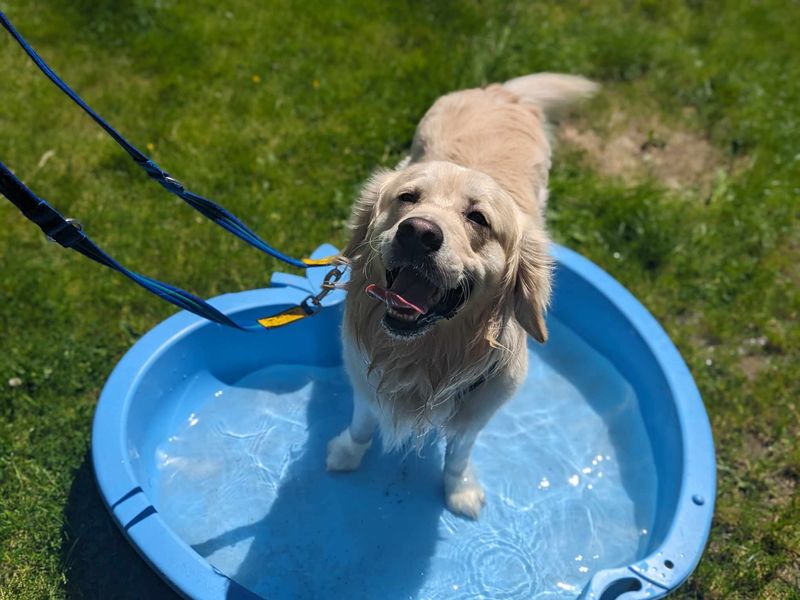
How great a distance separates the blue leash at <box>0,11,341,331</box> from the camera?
2365 mm

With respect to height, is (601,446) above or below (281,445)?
above

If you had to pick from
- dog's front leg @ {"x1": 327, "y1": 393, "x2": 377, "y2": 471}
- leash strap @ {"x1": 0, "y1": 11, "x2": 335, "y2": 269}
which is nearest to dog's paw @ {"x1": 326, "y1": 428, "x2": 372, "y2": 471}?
dog's front leg @ {"x1": 327, "y1": 393, "x2": 377, "y2": 471}

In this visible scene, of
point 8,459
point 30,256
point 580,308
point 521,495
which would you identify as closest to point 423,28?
point 580,308

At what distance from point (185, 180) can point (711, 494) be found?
12.2ft

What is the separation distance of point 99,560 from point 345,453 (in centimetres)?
127

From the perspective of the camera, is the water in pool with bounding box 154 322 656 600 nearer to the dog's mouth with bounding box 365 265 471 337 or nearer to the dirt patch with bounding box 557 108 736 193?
the dog's mouth with bounding box 365 265 471 337

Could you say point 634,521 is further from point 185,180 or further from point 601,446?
point 185,180

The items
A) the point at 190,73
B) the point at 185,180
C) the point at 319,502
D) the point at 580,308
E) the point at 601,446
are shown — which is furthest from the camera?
the point at 190,73

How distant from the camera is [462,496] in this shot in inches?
149

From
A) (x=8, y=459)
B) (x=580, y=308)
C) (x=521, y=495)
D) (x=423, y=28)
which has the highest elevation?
(x=423, y=28)

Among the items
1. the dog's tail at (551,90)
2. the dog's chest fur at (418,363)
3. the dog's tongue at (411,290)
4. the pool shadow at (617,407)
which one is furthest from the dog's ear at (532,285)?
the dog's tail at (551,90)

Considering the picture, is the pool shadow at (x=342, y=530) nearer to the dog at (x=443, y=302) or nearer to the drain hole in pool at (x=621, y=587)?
the dog at (x=443, y=302)

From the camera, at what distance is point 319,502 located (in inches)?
150

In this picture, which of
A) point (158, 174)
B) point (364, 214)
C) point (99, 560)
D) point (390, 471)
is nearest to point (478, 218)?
point (364, 214)
